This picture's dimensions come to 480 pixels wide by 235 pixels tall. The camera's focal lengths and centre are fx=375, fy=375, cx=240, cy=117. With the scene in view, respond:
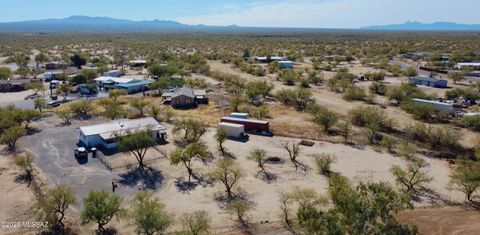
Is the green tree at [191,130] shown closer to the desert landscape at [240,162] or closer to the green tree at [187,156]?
the desert landscape at [240,162]

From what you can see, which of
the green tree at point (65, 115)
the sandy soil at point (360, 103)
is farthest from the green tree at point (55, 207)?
the sandy soil at point (360, 103)

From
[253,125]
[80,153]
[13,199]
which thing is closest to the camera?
[13,199]

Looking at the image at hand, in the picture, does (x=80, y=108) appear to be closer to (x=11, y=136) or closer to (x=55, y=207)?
(x=11, y=136)

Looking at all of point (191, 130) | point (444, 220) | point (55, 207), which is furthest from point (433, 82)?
point (55, 207)

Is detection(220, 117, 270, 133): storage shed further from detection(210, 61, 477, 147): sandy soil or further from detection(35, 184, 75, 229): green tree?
detection(35, 184, 75, 229): green tree

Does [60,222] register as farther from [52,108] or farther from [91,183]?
[52,108]

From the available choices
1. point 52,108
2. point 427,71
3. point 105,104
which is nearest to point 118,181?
point 105,104

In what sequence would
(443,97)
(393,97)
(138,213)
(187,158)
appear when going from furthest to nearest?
(443,97), (393,97), (187,158), (138,213)

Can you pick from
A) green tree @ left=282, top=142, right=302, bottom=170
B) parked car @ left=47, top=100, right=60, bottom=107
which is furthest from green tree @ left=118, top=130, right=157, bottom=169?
parked car @ left=47, top=100, right=60, bottom=107
